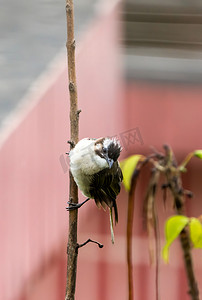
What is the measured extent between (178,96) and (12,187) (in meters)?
0.84

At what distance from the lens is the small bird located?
43.6 inches

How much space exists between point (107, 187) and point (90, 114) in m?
1.38

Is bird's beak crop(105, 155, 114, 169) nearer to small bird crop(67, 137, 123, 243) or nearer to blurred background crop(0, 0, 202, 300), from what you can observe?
small bird crop(67, 137, 123, 243)

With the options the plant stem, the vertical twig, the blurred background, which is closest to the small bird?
the plant stem

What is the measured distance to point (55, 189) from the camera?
8.39ft

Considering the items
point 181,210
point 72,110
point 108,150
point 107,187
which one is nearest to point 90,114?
point 108,150

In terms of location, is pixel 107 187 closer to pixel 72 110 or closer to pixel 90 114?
pixel 72 110

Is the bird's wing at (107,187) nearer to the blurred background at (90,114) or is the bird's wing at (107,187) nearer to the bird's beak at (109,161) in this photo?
the bird's beak at (109,161)

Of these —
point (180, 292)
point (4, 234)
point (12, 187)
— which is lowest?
point (180, 292)

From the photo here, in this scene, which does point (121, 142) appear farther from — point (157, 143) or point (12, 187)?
point (12, 187)

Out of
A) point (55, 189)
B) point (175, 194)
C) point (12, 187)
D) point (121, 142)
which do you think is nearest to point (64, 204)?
point (55, 189)

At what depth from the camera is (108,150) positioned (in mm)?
1245

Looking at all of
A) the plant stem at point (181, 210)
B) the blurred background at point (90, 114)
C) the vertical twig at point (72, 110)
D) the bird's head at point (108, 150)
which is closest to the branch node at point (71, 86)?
the vertical twig at point (72, 110)

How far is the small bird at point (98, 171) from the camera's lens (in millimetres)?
1107
